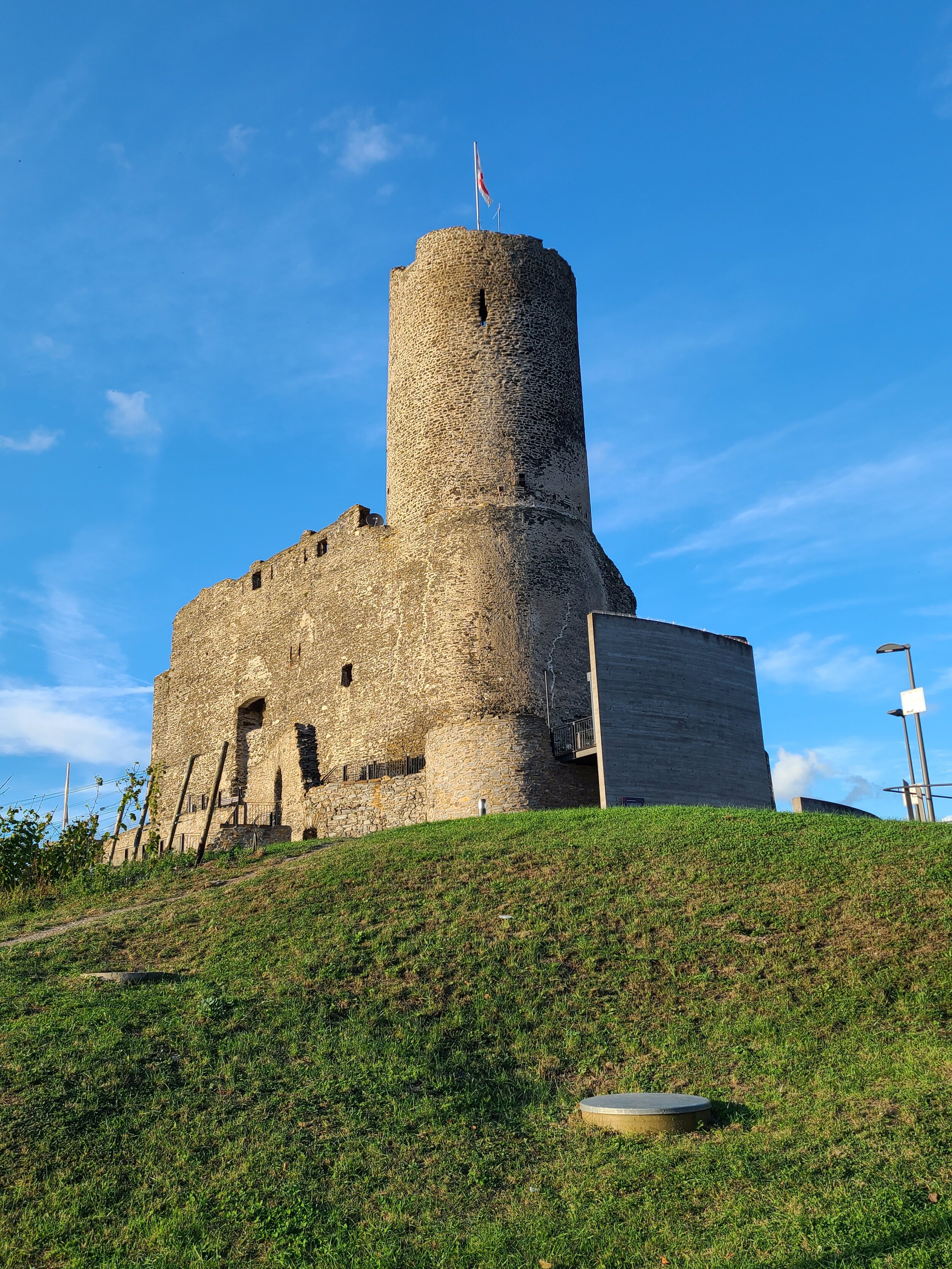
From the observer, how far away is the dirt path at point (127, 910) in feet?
47.6

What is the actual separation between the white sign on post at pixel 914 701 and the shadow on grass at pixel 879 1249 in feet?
50.4

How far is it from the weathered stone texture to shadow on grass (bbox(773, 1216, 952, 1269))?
1493 centimetres

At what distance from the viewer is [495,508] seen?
952 inches

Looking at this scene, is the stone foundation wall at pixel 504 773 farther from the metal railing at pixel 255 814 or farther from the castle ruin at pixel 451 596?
the metal railing at pixel 255 814

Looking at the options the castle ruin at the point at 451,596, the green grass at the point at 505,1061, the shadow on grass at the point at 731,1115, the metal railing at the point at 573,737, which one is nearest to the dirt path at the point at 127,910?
the green grass at the point at 505,1061

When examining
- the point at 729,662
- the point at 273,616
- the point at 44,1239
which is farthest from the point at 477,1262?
the point at 273,616

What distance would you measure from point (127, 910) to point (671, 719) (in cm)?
1061

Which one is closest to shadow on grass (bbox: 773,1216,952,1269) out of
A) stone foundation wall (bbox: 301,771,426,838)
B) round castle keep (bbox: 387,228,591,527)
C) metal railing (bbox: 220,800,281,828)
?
stone foundation wall (bbox: 301,771,426,838)

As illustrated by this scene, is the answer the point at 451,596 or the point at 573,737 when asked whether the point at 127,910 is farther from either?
the point at 451,596

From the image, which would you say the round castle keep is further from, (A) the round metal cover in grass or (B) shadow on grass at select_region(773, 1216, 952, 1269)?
(B) shadow on grass at select_region(773, 1216, 952, 1269)

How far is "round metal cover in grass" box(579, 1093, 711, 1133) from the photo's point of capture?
8.30 metres

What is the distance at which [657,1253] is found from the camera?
21.2ft

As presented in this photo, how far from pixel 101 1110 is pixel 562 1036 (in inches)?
167

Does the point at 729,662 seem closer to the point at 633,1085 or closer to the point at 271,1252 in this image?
the point at 633,1085
